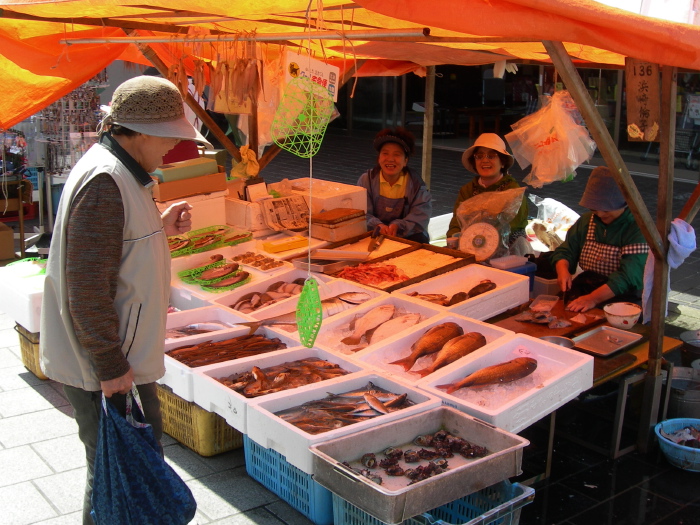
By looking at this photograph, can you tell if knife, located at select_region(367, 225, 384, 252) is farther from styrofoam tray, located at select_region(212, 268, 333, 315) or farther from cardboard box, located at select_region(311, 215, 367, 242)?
styrofoam tray, located at select_region(212, 268, 333, 315)

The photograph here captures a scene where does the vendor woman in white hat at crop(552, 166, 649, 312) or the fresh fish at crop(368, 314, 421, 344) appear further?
the vendor woman in white hat at crop(552, 166, 649, 312)

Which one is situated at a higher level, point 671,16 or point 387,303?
point 671,16

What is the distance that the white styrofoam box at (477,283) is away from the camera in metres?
4.52

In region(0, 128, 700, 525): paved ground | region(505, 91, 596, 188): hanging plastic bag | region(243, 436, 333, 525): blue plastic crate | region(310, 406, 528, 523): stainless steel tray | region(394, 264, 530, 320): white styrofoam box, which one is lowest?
region(0, 128, 700, 525): paved ground

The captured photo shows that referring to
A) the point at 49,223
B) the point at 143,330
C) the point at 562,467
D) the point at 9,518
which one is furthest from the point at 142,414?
the point at 49,223

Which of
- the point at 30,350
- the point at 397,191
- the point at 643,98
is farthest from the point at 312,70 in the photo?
the point at 397,191

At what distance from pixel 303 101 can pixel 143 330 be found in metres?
1.35

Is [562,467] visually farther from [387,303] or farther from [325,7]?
[325,7]

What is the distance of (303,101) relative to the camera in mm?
3387

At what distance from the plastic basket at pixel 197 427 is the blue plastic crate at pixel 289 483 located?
22cm

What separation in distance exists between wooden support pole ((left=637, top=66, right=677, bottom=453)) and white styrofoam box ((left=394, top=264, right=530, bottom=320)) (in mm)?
857

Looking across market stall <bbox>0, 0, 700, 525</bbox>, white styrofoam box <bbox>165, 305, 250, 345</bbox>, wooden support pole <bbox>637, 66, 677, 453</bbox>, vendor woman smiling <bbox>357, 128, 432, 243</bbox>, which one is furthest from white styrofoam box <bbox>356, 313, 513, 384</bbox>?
vendor woman smiling <bbox>357, 128, 432, 243</bbox>

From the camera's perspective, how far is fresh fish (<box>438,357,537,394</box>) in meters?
3.55

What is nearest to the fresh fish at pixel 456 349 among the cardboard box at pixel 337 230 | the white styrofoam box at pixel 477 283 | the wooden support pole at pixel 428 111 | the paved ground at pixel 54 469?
the white styrofoam box at pixel 477 283
